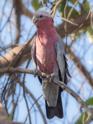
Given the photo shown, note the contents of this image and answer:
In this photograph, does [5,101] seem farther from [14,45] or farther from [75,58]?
[75,58]

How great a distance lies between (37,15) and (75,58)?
23.4 inches

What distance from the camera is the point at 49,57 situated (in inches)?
112

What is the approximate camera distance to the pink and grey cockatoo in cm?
280

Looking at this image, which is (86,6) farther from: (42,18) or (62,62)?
(62,62)

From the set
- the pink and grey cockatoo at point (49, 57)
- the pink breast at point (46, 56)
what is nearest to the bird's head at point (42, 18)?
the pink and grey cockatoo at point (49, 57)

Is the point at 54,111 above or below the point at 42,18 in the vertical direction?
below

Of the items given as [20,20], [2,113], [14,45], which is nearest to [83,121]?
[2,113]

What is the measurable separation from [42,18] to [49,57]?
9.6 inches

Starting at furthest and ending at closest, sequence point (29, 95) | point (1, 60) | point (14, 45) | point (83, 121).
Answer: point (14, 45) → point (1, 60) → point (29, 95) → point (83, 121)

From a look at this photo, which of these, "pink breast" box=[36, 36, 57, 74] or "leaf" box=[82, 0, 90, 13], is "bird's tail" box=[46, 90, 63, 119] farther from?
"leaf" box=[82, 0, 90, 13]

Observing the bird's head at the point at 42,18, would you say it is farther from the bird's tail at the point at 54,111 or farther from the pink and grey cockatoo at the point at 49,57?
the bird's tail at the point at 54,111

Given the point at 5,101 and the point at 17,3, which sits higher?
the point at 17,3

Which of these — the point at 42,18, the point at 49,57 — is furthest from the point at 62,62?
the point at 42,18

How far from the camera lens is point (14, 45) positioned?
305cm
